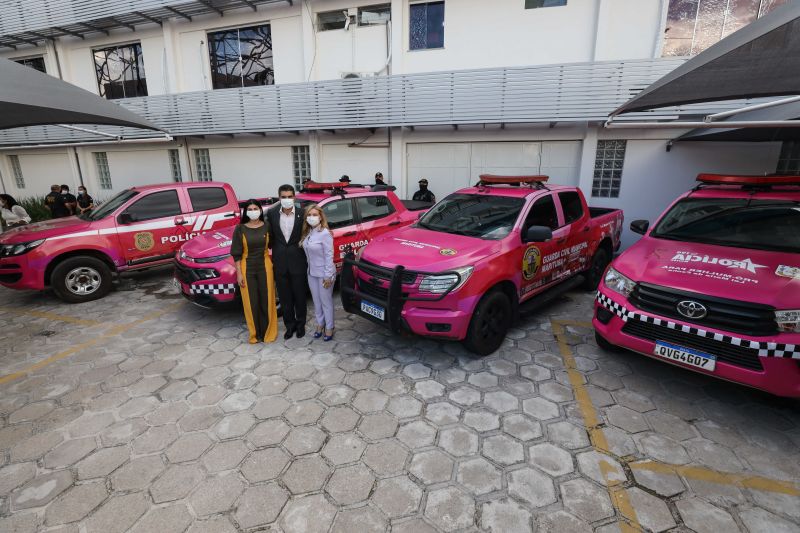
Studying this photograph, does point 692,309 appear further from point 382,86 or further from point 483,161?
point 382,86

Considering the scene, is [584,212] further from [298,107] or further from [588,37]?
[298,107]

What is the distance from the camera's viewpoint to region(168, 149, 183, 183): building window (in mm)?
13031

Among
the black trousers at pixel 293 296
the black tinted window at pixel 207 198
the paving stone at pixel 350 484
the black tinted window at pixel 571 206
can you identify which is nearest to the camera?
the paving stone at pixel 350 484

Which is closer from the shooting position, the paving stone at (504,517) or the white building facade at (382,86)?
the paving stone at (504,517)

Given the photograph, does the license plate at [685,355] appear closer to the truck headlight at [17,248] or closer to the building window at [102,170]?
the truck headlight at [17,248]

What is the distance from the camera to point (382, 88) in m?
9.70

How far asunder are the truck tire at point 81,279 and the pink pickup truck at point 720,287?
24.0 feet

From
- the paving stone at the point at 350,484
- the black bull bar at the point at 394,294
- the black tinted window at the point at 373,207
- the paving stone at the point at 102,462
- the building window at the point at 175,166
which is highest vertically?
the building window at the point at 175,166

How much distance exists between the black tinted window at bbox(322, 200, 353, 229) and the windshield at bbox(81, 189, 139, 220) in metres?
3.54

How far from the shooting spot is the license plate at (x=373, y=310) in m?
3.86

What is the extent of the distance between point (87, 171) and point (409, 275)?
16448 millimetres

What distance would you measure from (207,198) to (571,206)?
20.6 ft

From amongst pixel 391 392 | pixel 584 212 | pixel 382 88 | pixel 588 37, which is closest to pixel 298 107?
pixel 382 88

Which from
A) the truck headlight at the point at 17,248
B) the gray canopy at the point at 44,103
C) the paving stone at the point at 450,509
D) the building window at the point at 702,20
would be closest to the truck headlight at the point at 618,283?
the paving stone at the point at 450,509
